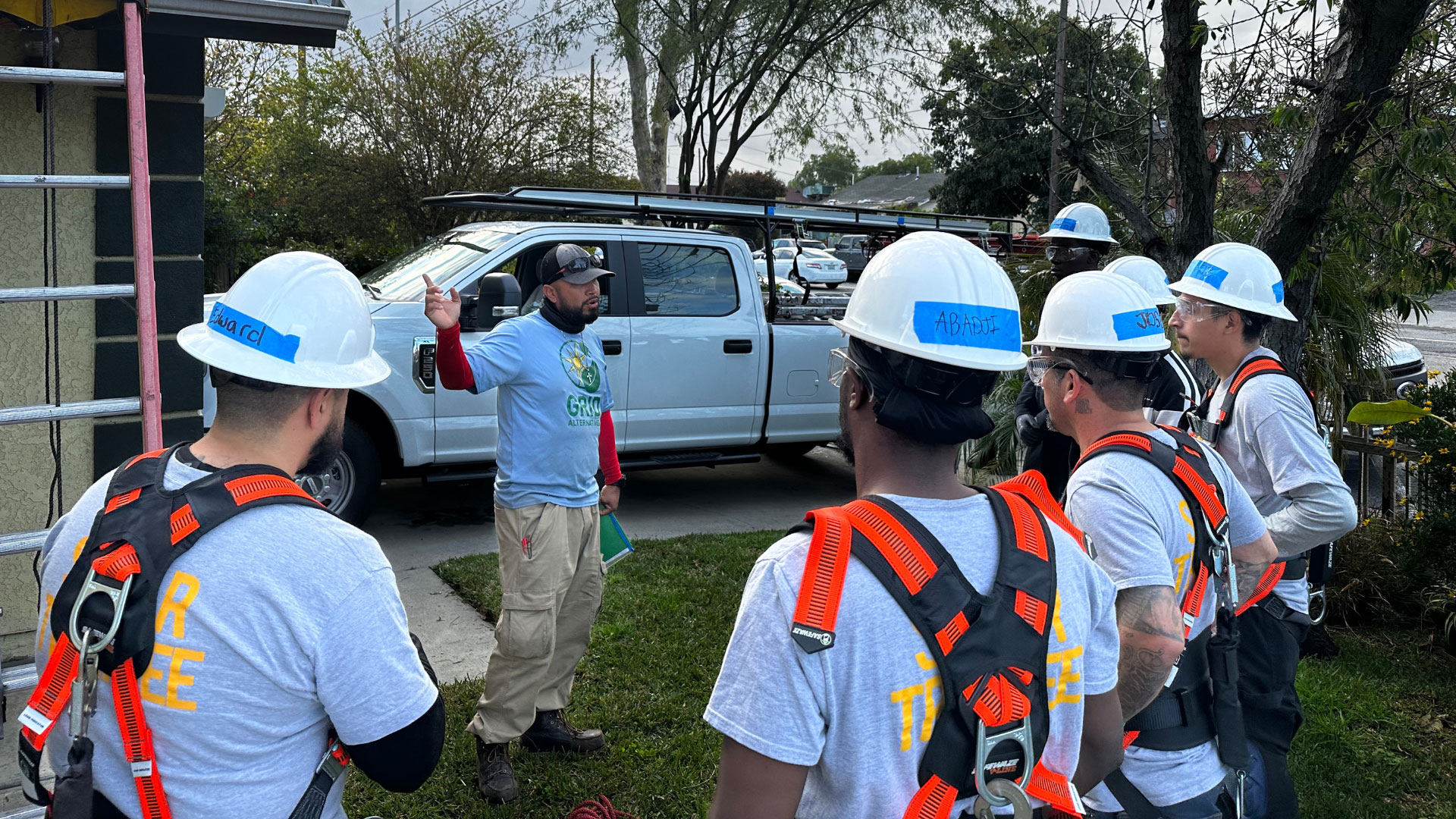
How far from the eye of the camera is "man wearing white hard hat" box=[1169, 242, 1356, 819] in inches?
113

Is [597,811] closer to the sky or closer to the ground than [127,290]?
closer to the ground

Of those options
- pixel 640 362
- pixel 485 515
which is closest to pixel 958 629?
pixel 640 362

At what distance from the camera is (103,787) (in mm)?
1781

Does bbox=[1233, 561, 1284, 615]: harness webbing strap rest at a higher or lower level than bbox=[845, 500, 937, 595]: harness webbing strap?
lower

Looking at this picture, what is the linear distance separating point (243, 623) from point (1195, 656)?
2031mm

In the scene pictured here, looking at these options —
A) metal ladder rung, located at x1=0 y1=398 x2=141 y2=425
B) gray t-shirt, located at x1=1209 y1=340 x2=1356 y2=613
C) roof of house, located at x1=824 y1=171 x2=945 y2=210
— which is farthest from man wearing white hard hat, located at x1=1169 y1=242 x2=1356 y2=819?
roof of house, located at x1=824 y1=171 x2=945 y2=210

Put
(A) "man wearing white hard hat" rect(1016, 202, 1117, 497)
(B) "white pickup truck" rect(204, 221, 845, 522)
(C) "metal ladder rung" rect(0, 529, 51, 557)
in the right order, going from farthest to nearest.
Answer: (B) "white pickup truck" rect(204, 221, 845, 522), (A) "man wearing white hard hat" rect(1016, 202, 1117, 497), (C) "metal ladder rung" rect(0, 529, 51, 557)

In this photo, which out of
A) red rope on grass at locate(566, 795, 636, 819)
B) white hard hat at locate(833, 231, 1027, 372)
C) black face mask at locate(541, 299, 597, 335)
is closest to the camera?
white hard hat at locate(833, 231, 1027, 372)

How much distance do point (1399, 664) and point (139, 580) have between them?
580cm

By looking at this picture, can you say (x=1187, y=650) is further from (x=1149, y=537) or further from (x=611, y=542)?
(x=611, y=542)

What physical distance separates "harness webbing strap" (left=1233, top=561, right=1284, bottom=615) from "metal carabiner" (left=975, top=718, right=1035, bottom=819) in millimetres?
1428

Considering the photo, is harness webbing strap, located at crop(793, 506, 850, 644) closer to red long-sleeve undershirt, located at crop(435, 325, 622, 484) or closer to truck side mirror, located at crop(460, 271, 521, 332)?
red long-sleeve undershirt, located at crop(435, 325, 622, 484)

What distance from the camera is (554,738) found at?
14.1 ft

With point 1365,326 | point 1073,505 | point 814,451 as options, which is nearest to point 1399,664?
point 1365,326
